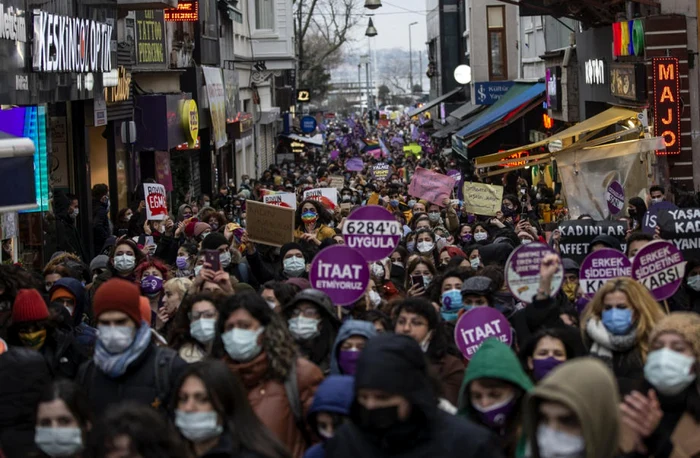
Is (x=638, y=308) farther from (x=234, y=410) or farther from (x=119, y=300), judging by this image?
(x=234, y=410)

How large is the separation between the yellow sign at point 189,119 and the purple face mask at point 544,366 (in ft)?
71.5

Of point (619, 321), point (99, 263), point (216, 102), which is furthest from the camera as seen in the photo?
point (216, 102)

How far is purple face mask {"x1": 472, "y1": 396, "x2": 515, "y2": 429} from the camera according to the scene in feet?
17.5

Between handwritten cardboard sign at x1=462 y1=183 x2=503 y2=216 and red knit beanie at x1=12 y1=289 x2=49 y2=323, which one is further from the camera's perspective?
handwritten cardboard sign at x1=462 y1=183 x2=503 y2=216

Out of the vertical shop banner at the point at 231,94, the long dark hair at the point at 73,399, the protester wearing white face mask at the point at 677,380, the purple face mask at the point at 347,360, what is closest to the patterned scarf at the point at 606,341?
the protester wearing white face mask at the point at 677,380

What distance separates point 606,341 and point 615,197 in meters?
9.27

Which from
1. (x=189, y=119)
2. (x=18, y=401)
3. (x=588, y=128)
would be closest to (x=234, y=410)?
(x=18, y=401)

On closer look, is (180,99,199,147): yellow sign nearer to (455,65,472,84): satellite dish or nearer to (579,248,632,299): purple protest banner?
(579,248,632,299): purple protest banner

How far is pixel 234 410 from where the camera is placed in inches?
199

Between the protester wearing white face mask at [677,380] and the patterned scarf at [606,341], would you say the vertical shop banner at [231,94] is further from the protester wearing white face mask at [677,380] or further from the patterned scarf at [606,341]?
the protester wearing white face mask at [677,380]

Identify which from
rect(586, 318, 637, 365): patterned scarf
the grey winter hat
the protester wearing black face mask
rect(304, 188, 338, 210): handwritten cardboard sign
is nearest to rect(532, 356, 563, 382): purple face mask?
rect(586, 318, 637, 365): patterned scarf

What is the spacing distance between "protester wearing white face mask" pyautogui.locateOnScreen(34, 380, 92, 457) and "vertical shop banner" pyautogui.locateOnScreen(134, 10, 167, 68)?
787 inches

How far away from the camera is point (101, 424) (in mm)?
4617

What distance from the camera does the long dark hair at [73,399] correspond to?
543cm
